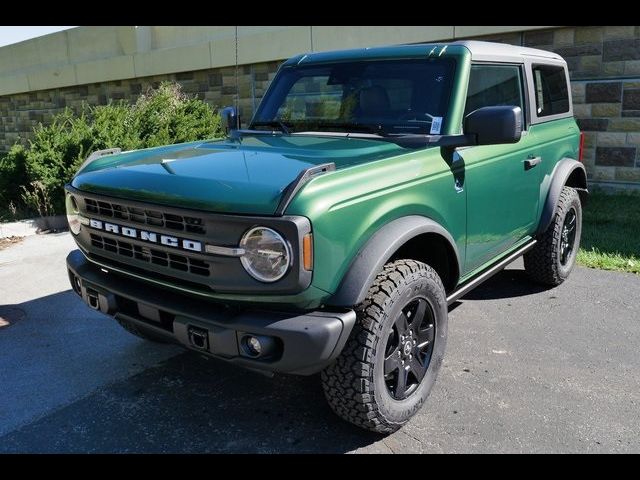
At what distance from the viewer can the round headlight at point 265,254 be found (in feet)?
7.55

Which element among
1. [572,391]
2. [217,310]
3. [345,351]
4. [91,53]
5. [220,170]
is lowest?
[572,391]

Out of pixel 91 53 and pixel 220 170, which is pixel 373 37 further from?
pixel 91 53

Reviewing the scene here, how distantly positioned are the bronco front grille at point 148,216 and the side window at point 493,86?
183 cm

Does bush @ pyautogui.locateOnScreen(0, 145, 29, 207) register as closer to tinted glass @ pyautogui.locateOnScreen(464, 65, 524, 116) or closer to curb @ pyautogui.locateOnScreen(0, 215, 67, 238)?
curb @ pyautogui.locateOnScreen(0, 215, 67, 238)

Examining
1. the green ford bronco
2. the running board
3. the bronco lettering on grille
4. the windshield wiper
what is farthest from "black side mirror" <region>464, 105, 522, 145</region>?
the bronco lettering on grille

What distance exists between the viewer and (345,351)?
8.39 ft

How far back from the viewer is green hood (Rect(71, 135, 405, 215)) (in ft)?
7.88

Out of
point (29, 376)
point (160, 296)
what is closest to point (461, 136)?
point (160, 296)

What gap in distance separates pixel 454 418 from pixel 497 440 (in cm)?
27

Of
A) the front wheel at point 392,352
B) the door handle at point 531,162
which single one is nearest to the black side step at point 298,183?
the front wheel at point 392,352

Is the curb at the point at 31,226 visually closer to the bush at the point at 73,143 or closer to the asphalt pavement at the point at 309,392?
the bush at the point at 73,143

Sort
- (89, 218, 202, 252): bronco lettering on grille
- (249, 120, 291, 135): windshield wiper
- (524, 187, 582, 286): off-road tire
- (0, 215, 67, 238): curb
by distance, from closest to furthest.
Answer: (89, 218, 202, 252): bronco lettering on grille → (249, 120, 291, 135): windshield wiper → (524, 187, 582, 286): off-road tire → (0, 215, 67, 238): curb

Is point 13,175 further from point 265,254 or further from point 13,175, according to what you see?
point 265,254

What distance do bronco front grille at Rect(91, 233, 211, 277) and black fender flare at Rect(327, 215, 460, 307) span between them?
24.2 inches
